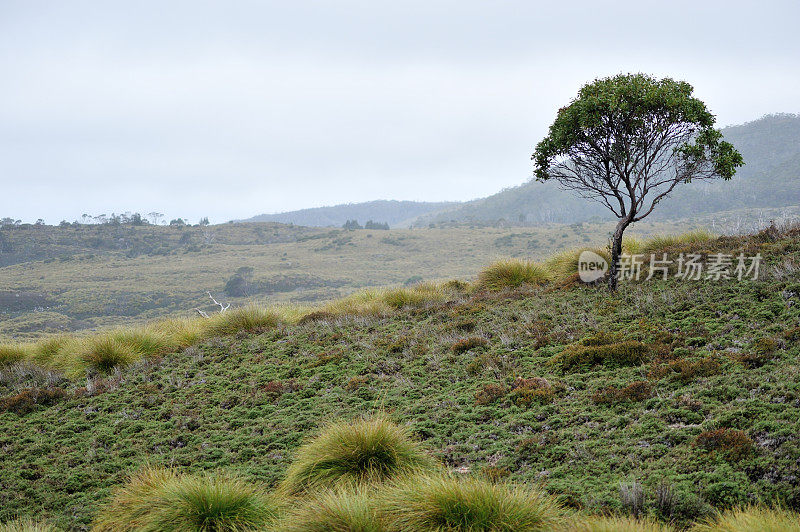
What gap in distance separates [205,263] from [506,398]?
247 ft

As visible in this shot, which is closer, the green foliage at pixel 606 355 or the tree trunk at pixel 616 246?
the green foliage at pixel 606 355

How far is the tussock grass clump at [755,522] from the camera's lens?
3195 mm

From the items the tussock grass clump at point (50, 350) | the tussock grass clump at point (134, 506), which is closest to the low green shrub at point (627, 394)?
the tussock grass clump at point (134, 506)

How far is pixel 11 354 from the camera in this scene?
1296 centimetres

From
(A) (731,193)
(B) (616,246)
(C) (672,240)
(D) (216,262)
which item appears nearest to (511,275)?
(B) (616,246)

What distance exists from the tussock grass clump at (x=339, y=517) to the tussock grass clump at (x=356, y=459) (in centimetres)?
101

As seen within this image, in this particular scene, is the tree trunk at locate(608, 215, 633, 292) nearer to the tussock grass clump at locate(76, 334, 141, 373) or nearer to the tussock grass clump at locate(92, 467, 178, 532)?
the tussock grass clump at locate(92, 467, 178, 532)

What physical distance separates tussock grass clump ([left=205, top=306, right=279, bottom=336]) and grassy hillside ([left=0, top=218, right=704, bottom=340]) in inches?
Result: 1114

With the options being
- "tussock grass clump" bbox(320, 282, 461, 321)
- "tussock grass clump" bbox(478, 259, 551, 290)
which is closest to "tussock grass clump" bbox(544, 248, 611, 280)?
"tussock grass clump" bbox(478, 259, 551, 290)

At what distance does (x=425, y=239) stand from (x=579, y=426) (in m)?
87.7

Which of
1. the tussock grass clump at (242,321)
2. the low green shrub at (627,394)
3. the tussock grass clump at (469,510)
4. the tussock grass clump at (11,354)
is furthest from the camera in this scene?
the tussock grass clump at (242,321)

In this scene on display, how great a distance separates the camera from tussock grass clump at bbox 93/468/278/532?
4.43 meters

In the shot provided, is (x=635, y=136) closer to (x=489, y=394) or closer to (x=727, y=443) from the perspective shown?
(x=489, y=394)

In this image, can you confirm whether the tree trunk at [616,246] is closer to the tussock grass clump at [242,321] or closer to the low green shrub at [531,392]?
the low green shrub at [531,392]
